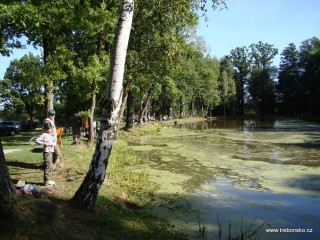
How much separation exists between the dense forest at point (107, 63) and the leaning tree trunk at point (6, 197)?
4.20 m

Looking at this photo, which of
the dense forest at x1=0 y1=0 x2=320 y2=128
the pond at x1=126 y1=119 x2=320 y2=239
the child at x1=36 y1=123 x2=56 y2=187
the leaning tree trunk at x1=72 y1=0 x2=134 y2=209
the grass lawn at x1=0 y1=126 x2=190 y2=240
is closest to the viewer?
the grass lawn at x1=0 y1=126 x2=190 y2=240

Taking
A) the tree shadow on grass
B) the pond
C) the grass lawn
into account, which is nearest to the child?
the grass lawn

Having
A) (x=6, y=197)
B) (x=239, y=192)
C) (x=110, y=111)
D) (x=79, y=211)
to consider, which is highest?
(x=110, y=111)

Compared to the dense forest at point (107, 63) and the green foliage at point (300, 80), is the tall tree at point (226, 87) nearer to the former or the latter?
the dense forest at point (107, 63)

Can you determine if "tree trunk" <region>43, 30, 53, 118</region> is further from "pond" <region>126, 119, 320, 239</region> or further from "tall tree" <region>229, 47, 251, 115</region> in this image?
"tall tree" <region>229, 47, 251, 115</region>

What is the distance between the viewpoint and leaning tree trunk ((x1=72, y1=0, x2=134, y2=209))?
704 cm

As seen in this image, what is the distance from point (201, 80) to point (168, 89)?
77.1 ft

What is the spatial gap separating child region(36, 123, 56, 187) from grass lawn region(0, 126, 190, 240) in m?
0.27

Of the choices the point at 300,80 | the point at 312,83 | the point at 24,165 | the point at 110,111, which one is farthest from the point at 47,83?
the point at 300,80

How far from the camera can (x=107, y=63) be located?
16266 millimetres

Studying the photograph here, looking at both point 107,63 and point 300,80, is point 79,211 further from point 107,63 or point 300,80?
point 300,80

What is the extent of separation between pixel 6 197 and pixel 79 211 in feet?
5.81

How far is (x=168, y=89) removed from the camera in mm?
44156

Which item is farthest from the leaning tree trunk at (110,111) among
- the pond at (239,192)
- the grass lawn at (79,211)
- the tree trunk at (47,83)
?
the tree trunk at (47,83)
